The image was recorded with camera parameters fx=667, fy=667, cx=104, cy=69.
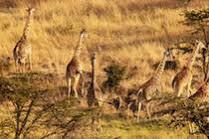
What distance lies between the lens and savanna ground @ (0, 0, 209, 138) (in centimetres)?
1555

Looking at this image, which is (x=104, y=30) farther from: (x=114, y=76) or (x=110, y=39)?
(x=114, y=76)

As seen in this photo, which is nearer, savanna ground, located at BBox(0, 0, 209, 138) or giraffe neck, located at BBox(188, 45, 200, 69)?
savanna ground, located at BBox(0, 0, 209, 138)

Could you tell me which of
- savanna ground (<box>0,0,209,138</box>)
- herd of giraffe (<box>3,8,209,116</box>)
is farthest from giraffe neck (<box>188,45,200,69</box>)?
savanna ground (<box>0,0,209,138</box>)

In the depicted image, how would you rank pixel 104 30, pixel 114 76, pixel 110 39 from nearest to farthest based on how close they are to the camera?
pixel 114 76 → pixel 110 39 → pixel 104 30

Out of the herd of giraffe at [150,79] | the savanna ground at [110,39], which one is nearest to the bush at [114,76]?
the savanna ground at [110,39]

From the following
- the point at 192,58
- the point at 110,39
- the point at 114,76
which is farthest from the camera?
the point at 110,39

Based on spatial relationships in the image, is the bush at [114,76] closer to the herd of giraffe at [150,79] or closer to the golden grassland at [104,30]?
the golden grassland at [104,30]

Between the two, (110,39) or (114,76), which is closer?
(114,76)

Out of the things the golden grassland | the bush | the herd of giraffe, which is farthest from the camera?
the golden grassland

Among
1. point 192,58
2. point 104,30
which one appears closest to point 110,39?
point 104,30

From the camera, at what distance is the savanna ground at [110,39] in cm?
1555

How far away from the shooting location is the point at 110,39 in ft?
71.5

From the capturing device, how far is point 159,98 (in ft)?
51.2

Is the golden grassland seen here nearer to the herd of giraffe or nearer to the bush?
the bush
